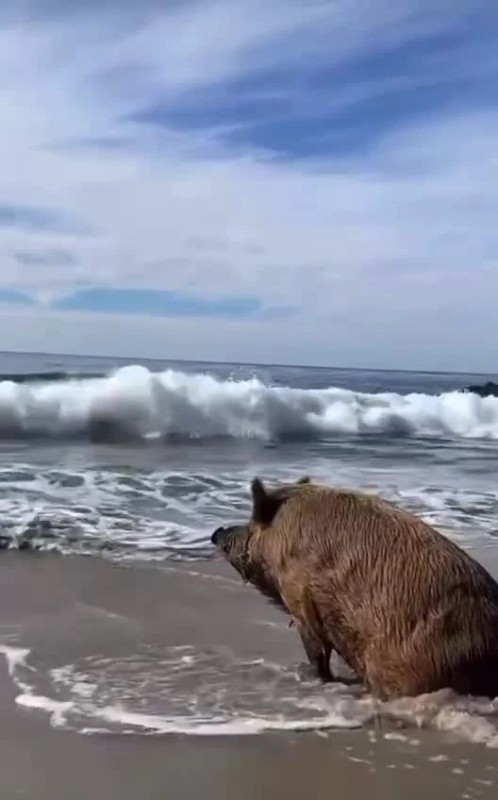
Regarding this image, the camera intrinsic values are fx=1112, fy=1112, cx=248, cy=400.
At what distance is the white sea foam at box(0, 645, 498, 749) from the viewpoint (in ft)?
15.2

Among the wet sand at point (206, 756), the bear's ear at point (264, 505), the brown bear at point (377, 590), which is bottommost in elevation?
the wet sand at point (206, 756)

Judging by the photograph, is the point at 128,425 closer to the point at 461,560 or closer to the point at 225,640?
the point at 225,640

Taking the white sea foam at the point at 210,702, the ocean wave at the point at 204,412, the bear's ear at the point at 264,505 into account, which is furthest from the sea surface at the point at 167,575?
the bear's ear at the point at 264,505

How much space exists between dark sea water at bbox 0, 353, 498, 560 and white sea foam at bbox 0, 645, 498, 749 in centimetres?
288

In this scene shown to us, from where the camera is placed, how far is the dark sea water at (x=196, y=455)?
975 centimetres

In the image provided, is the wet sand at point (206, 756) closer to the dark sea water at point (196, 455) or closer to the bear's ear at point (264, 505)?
the bear's ear at point (264, 505)

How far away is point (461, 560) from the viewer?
4.90m

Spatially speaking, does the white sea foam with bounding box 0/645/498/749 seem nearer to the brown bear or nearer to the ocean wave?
the brown bear

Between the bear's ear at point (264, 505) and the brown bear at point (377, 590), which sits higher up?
the bear's ear at point (264, 505)

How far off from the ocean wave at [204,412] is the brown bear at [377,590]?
15946 millimetres

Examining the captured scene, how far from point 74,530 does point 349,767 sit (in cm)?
531

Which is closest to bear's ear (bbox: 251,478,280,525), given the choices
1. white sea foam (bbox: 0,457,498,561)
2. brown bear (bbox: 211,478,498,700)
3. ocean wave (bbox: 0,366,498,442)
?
brown bear (bbox: 211,478,498,700)

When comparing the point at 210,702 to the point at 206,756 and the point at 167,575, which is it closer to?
the point at 206,756

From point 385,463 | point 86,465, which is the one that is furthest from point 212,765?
point 385,463
